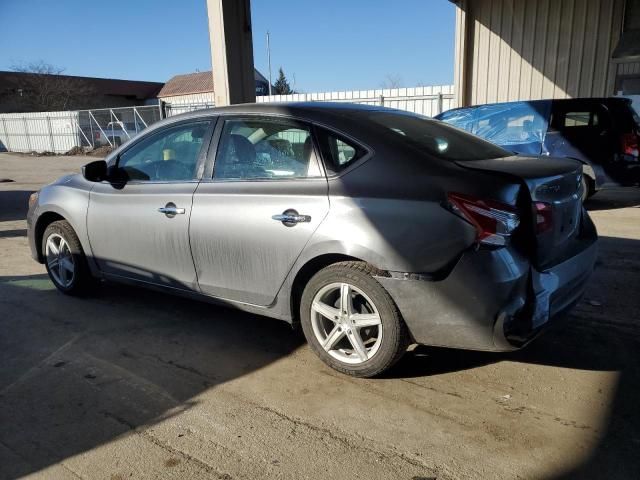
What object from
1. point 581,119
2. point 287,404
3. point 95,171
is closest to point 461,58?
point 581,119

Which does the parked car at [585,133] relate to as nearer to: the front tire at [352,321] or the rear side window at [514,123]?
the rear side window at [514,123]

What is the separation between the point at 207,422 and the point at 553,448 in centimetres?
171

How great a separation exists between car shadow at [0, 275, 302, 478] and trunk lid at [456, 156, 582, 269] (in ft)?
5.83

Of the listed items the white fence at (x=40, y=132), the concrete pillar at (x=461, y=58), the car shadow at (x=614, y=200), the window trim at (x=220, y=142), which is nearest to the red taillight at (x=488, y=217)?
the window trim at (x=220, y=142)

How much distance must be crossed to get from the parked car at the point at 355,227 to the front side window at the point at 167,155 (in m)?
0.01

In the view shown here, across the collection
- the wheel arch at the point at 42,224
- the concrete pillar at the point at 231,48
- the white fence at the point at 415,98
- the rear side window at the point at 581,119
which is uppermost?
the concrete pillar at the point at 231,48

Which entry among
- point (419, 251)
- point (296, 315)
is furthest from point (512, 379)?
point (296, 315)

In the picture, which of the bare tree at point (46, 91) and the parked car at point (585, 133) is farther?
the bare tree at point (46, 91)

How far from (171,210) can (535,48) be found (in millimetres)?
13854

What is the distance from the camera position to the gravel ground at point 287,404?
2434 millimetres

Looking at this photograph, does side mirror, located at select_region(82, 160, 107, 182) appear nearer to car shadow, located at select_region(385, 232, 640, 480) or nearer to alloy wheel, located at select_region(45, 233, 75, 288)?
alloy wheel, located at select_region(45, 233, 75, 288)

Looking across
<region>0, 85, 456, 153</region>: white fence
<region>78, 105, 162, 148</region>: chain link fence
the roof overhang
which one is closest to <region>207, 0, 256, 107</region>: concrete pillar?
the roof overhang

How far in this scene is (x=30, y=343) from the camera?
385cm

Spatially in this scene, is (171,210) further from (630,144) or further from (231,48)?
(630,144)
